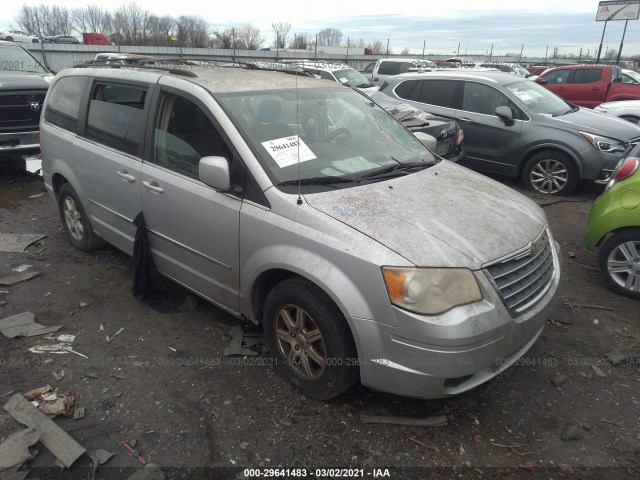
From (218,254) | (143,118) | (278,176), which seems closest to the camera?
(278,176)

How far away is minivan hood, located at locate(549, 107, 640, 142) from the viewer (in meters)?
6.60

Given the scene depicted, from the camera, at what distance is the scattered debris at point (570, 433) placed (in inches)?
102

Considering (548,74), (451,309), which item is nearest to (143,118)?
(451,309)

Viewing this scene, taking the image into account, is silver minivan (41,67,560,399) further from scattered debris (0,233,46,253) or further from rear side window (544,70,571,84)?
rear side window (544,70,571,84)

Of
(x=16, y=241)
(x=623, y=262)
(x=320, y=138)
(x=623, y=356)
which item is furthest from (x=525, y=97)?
(x=16, y=241)

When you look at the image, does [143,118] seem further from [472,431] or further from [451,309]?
[472,431]

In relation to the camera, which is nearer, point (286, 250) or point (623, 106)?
point (286, 250)

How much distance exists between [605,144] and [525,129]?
3.51ft

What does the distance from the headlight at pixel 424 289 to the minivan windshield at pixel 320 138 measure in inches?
32.5

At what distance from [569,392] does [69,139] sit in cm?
462

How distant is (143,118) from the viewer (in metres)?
3.53

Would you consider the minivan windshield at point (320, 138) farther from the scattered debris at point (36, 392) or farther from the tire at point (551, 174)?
the tire at point (551, 174)

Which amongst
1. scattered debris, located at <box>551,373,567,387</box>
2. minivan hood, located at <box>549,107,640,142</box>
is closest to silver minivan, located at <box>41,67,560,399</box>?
scattered debris, located at <box>551,373,567,387</box>

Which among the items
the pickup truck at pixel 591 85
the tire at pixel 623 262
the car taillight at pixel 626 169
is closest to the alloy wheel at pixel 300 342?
the tire at pixel 623 262
